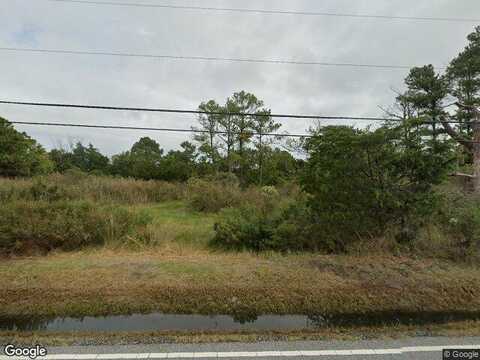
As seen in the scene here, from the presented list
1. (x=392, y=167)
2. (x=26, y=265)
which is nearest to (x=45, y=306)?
(x=26, y=265)

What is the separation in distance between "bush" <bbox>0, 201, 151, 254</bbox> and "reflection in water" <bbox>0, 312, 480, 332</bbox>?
2.91 metres

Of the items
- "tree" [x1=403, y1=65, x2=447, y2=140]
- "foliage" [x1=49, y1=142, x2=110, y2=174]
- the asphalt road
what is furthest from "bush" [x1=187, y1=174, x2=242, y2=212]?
"foliage" [x1=49, y1=142, x2=110, y2=174]

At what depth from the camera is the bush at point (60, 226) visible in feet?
19.6

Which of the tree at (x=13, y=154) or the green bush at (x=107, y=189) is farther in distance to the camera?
the tree at (x=13, y=154)

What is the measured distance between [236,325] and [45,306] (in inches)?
123

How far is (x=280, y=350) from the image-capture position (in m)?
2.86

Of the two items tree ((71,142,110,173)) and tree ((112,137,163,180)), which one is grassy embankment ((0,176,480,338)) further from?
tree ((71,142,110,173))

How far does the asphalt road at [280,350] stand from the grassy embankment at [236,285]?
1072 mm

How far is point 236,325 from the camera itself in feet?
12.2

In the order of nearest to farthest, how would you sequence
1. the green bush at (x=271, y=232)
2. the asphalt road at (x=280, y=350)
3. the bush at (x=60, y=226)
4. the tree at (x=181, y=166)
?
the asphalt road at (x=280, y=350) → the bush at (x=60, y=226) → the green bush at (x=271, y=232) → the tree at (x=181, y=166)

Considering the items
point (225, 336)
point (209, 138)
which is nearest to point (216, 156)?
point (209, 138)
